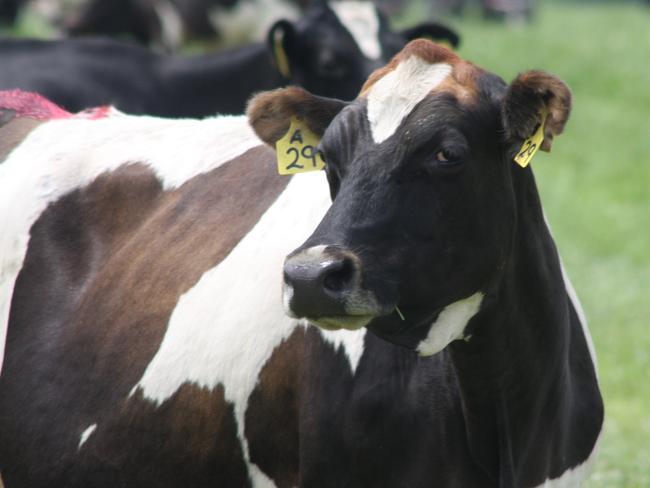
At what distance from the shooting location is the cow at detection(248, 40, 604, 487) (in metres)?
3.42

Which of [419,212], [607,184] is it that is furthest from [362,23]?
[607,184]

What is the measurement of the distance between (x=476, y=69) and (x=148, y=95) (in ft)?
20.3

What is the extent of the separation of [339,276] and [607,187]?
1221 cm

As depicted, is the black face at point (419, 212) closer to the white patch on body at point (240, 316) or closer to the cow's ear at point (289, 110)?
the cow's ear at point (289, 110)

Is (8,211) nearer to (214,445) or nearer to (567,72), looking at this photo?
(214,445)

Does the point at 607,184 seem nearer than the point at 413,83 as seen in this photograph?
No

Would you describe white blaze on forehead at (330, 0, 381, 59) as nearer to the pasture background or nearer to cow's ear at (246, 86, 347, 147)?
the pasture background

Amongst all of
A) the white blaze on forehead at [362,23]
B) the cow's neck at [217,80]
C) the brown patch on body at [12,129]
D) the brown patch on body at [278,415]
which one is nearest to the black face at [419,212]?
the brown patch on body at [278,415]

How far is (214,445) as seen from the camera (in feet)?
13.5

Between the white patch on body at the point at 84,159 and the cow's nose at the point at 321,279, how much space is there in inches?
52.5

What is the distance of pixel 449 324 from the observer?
11.8 ft

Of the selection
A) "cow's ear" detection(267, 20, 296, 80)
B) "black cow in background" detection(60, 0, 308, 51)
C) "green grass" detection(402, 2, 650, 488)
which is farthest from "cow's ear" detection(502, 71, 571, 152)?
"black cow in background" detection(60, 0, 308, 51)

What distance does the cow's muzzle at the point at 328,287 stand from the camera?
3283 mm

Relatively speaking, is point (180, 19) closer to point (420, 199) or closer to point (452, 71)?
point (452, 71)
